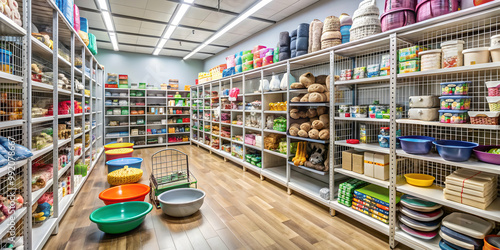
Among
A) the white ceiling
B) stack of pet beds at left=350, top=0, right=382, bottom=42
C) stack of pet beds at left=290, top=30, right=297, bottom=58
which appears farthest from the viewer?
the white ceiling

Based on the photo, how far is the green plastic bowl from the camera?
239 centimetres

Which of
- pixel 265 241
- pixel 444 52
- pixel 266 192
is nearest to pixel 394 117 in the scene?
pixel 444 52

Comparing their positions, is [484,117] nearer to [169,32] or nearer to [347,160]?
[347,160]

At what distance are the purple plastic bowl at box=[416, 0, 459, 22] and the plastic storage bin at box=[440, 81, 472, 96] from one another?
24.2 inches

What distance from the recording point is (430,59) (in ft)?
6.87

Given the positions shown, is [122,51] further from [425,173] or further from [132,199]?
[425,173]

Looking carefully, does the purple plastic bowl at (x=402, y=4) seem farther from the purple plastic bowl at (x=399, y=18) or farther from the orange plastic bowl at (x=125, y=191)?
the orange plastic bowl at (x=125, y=191)

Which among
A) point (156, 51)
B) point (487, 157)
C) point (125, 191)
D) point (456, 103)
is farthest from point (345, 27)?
point (156, 51)

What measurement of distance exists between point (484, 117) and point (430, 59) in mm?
623

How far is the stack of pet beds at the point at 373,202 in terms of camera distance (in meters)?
2.47

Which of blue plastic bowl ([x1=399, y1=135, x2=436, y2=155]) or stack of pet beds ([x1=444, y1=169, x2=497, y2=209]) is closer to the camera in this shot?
stack of pet beds ([x1=444, y1=169, x2=497, y2=209])

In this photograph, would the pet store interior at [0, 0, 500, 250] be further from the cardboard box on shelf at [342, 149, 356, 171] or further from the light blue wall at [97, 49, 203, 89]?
the light blue wall at [97, 49, 203, 89]

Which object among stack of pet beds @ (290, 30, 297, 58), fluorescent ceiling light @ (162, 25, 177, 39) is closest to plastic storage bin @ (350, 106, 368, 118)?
stack of pet beds @ (290, 30, 297, 58)

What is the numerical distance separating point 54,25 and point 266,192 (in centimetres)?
347
